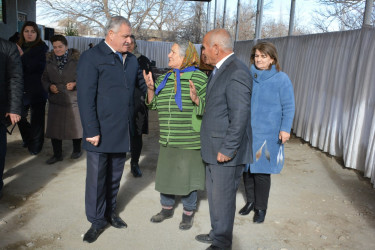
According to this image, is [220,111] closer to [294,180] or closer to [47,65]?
[294,180]

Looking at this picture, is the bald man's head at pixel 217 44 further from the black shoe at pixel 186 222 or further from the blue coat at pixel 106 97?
the black shoe at pixel 186 222

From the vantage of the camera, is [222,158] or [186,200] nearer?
[222,158]

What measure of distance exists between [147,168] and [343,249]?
2746 millimetres

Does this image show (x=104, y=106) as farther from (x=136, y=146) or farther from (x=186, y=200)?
(x=136, y=146)

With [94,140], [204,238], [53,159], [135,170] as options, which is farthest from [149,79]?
[53,159]

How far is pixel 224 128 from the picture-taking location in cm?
242

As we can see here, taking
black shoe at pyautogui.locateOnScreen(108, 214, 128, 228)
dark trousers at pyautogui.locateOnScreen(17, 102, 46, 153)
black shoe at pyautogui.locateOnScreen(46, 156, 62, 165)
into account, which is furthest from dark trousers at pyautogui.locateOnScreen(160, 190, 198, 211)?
dark trousers at pyautogui.locateOnScreen(17, 102, 46, 153)

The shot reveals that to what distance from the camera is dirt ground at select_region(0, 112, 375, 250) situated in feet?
9.71

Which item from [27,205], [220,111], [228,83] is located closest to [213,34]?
[228,83]

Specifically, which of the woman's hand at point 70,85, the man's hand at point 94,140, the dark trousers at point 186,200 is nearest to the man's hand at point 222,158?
the dark trousers at point 186,200

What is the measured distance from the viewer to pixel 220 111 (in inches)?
94.3

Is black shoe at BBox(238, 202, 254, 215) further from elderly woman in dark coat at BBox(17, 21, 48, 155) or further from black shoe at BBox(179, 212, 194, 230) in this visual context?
elderly woman in dark coat at BBox(17, 21, 48, 155)

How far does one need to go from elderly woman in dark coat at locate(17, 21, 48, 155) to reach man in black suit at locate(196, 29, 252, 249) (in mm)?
3039

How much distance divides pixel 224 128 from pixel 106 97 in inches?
37.5
